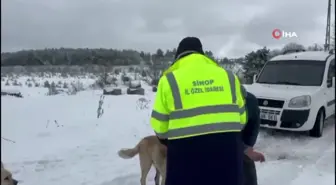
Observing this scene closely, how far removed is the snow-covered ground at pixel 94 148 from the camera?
473cm

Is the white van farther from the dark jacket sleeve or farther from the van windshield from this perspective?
the dark jacket sleeve

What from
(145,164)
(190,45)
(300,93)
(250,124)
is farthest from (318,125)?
(190,45)

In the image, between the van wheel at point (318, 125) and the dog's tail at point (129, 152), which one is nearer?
the dog's tail at point (129, 152)

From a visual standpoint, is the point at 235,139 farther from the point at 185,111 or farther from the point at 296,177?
the point at 296,177

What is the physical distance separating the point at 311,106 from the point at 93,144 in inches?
152

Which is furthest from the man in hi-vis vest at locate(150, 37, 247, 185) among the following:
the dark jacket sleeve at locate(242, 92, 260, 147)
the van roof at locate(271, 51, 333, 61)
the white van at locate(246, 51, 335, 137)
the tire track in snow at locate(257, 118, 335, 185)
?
the van roof at locate(271, 51, 333, 61)

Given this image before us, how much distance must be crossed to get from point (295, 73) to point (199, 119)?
5.84 metres

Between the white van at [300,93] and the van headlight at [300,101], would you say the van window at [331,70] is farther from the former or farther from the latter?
the van headlight at [300,101]

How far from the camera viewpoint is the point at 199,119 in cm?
239

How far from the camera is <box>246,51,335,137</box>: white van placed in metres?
6.86

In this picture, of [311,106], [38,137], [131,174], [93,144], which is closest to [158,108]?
[131,174]

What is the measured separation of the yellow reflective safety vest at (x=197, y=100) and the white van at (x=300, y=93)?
4.73 m

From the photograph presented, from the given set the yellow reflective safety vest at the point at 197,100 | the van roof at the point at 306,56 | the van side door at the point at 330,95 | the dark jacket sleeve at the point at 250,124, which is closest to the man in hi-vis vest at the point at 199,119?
the yellow reflective safety vest at the point at 197,100

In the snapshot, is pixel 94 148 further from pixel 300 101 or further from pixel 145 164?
pixel 300 101
